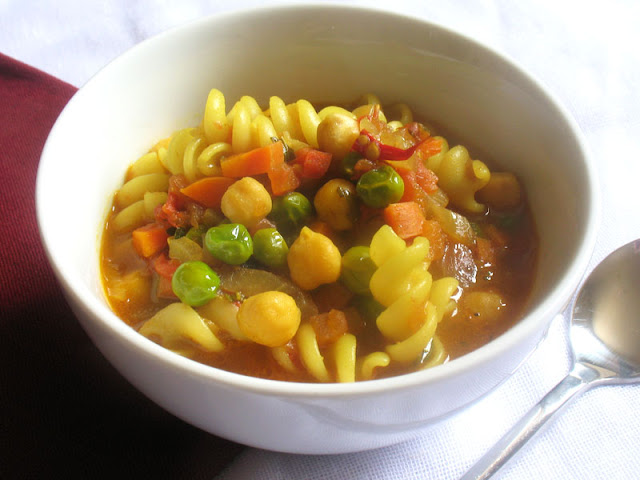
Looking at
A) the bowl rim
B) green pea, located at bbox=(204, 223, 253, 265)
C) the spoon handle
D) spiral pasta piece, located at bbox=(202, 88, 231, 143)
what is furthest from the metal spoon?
spiral pasta piece, located at bbox=(202, 88, 231, 143)

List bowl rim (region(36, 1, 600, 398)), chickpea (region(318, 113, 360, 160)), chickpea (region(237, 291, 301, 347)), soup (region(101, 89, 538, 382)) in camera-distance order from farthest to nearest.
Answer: chickpea (region(318, 113, 360, 160)) → soup (region(101, 89, 538, 382)) → chickpea (region(237, 291, 301, 347)) → bowl rim (region(36, 1, 600, 398))

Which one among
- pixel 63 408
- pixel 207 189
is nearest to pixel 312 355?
pixel 207 189

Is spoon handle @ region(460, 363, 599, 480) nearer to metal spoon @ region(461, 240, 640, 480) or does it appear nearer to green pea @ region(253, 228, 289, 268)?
metal spoon @ region(461, 240, 640, 480)

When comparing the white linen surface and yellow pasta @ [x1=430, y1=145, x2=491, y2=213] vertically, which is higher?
yellow pasta @ [x1=430, y1=145, x2=491, y2=213]

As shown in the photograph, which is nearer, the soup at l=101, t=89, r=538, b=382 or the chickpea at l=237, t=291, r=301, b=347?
the chickpea at l=237, t=291, r=301, b=347

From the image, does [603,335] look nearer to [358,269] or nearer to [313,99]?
[358,269]

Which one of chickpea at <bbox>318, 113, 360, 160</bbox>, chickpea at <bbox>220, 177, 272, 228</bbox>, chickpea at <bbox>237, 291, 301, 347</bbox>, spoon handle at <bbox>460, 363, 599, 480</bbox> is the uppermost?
chickpea at <bbox>318, 113, 360, 160</bbox>
